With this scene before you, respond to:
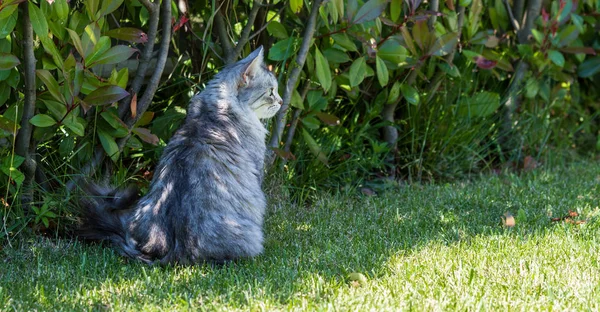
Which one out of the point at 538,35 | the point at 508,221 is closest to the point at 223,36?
the point at 508,221

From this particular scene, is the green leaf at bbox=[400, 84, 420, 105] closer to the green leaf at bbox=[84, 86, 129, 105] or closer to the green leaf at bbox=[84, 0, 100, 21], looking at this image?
the green leaf at bbox=[84, 86, 129, 105]

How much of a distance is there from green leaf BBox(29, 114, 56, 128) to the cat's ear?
1.05 m

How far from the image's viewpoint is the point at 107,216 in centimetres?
393

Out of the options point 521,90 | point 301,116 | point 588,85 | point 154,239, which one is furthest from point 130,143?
point 588,85

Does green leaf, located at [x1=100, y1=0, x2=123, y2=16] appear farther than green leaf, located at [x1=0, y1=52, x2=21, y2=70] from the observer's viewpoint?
Yes

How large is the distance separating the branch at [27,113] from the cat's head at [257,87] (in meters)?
1.09

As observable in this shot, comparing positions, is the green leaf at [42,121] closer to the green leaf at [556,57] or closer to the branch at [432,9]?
the branch at [432,9]

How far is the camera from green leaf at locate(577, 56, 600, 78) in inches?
256

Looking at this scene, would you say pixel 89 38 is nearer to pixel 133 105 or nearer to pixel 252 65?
pixel 133 105

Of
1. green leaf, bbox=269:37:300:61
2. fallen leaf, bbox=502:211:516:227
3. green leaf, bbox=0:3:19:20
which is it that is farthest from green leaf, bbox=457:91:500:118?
green leaf, bbox=0:3:19:20

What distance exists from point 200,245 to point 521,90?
11.7 feet

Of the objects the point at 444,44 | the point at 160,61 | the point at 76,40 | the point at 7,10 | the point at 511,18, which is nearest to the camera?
the point at 7,10

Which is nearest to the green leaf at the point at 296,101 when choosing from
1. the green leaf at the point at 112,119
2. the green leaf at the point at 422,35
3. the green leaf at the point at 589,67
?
the green leaf at the point at 422,35

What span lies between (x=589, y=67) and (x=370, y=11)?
2987mm
